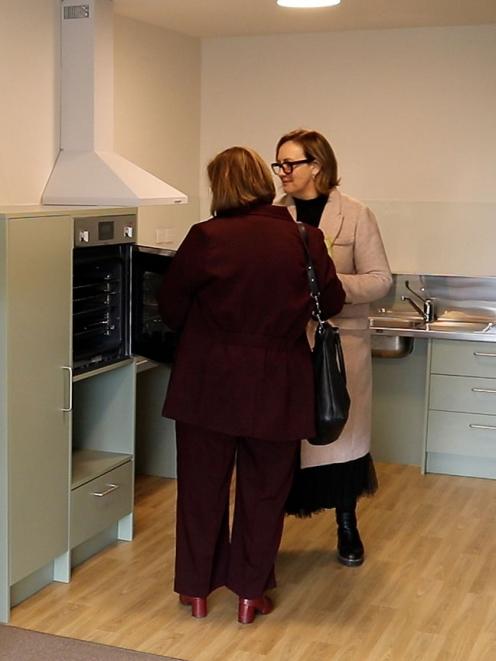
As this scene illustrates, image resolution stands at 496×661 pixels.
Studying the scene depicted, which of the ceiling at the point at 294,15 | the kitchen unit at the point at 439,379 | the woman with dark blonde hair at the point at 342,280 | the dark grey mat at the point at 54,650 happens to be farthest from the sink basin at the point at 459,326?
the dark grey mat at the point at 54,650

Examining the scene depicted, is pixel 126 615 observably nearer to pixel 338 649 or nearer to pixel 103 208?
pixel 338 649

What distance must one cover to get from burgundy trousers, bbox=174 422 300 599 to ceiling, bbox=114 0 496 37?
2075 mm

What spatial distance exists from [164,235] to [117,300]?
54.9 inches

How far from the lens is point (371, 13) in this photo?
4777 mm

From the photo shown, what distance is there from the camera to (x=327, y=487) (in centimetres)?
385

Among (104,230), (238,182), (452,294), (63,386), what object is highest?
(238,182)

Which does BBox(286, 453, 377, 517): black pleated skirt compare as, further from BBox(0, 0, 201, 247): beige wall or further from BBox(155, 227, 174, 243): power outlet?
BBox(155, 227, 174, 243): power outlet

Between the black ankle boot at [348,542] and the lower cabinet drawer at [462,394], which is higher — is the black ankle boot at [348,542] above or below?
below

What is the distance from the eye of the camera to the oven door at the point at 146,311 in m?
3.88

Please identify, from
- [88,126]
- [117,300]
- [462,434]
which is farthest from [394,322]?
[88,126]

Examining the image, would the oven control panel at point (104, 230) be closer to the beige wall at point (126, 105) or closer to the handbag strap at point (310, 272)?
the beige wall at point (126, 105)

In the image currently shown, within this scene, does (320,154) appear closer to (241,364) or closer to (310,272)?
(310,272)

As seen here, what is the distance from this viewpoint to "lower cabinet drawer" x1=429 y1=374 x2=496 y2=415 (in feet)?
16.7

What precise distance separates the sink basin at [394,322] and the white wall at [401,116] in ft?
0.93
